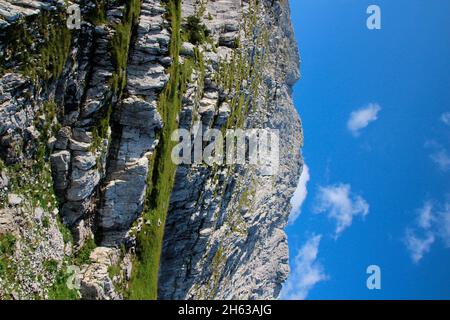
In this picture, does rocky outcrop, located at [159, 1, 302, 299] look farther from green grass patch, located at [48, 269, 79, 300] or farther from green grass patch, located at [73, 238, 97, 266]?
green grass patch, located at [48, 269, 79, 300]

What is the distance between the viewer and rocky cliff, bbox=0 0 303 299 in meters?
31.2

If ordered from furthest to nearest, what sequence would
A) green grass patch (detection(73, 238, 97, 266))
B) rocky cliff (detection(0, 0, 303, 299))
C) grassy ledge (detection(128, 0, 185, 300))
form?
1. grassy ledge (detection(128, 0, 185, 300))
2. green grass patch (detection(73, 238, 97, 266))
3. rocky cliff (detection(0, 0, 303, 299))

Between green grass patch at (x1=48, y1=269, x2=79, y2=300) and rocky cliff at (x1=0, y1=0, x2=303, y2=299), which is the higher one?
rocky cliff at (x1=0, y1=0, x2=303, y2=299)

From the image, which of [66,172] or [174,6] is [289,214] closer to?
[174,6]

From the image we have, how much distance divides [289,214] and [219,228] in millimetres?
64177

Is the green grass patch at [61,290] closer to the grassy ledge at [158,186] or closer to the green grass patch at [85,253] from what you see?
the green grass patch at [85,253]

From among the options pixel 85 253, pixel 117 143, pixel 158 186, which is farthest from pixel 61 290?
pixel 158 186

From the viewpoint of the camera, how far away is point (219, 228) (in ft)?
253

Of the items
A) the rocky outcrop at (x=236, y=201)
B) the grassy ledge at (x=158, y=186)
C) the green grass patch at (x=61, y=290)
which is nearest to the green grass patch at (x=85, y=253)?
the green grass patch at (x=61, y=290)

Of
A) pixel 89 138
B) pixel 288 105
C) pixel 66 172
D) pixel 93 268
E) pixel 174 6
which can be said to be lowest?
pixel 93 268

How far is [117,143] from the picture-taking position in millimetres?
44938

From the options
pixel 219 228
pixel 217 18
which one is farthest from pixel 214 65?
pixel 219 228

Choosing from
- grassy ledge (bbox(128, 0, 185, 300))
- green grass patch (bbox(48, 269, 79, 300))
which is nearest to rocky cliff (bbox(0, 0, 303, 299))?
green grass patch (bbox(48, 269, 79, 300))

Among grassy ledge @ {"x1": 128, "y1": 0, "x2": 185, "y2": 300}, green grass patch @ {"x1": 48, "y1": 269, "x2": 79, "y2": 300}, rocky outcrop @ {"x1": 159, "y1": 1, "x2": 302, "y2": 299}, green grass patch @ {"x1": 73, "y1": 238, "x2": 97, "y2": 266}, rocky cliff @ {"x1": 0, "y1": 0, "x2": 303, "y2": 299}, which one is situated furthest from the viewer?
rocky outcrop @ {"x1": 159, "y1": 1, "x2": 302, "y2": 299}
